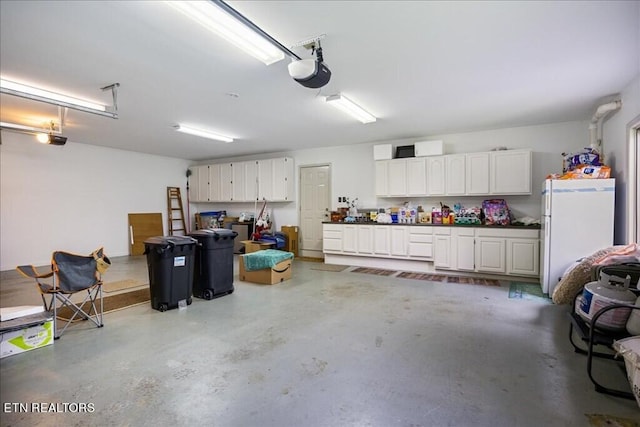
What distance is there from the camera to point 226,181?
8820 millimetres

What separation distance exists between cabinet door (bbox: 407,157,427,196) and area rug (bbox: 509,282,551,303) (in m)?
2.27

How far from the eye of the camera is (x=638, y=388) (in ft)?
5.98

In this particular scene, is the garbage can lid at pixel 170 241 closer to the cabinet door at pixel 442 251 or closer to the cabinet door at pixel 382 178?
the cabinet door at pixel 382 178

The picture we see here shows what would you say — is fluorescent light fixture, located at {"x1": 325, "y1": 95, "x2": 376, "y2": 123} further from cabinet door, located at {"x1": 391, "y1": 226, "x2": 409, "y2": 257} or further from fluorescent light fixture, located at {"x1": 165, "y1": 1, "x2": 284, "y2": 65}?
cabinet door, located at {"x1": 391, "y1": 226, "x2": 409, "y2": 257}

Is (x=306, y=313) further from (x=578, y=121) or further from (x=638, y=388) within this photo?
(x=578, y=121)

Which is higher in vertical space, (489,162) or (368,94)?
(368,94)

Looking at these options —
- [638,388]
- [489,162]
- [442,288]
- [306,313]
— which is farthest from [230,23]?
[489,162]

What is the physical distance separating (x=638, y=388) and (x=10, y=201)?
9.31 m

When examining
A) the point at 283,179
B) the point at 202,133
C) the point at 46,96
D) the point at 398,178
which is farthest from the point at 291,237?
the point at 46,96

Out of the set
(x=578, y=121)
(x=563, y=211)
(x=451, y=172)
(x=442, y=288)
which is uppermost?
(x=578, y=121)

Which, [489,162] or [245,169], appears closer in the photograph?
[489,162]

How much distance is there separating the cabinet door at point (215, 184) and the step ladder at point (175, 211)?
104 cm

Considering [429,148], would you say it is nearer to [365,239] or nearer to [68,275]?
[365,239]

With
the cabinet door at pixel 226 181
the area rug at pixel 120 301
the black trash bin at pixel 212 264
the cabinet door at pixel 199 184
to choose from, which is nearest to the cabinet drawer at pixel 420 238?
the black trash bin at pixel 212 264
